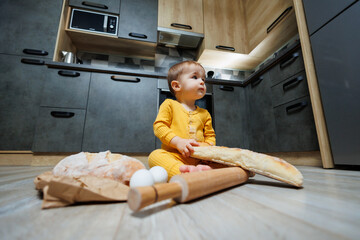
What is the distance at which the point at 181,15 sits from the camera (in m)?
2.12

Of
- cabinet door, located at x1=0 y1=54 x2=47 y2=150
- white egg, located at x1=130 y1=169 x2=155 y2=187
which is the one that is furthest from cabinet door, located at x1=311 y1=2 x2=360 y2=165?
cabinet door, located at x1=0 y1=54 x2=47 y2=150

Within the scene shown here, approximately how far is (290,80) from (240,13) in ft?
4.85

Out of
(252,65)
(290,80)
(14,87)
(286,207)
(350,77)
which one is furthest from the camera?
(252,65)

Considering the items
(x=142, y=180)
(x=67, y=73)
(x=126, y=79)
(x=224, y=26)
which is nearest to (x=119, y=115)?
(x=126, y=79)

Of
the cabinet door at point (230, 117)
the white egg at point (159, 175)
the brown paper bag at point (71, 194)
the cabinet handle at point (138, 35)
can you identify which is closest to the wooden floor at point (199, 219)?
the brown paper bag at point (71, 194)

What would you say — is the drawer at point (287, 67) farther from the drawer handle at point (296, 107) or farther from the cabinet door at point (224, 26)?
the cabinet door at point (224, 26)

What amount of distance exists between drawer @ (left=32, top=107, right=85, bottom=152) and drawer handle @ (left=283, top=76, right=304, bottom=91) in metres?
1.75

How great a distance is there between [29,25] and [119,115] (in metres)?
1.26

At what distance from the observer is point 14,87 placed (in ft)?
5.15

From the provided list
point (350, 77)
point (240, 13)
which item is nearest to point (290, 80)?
point (350, 77)

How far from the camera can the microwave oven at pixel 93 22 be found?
186cm

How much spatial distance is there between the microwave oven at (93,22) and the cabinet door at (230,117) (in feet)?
4.34

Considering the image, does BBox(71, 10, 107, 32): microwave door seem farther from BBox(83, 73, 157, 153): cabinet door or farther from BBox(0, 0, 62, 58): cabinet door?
BBox(83, 73, 157, 153): cabinet door

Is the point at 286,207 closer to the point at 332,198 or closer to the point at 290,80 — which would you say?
the point at 332,198
